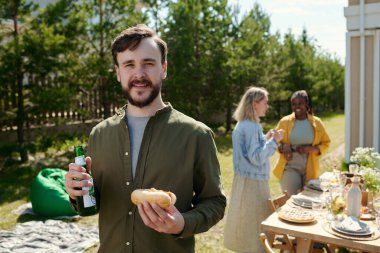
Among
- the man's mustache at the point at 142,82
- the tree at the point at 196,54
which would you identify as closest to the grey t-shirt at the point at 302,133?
the man's mustache at the point at 142,82

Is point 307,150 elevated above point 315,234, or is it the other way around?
point 307,150

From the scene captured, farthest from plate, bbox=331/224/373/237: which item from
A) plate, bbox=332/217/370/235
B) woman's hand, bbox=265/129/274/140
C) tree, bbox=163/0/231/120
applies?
tree, bbox=163/0/231/120

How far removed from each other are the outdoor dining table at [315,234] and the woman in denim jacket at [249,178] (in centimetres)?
106

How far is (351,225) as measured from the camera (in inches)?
136

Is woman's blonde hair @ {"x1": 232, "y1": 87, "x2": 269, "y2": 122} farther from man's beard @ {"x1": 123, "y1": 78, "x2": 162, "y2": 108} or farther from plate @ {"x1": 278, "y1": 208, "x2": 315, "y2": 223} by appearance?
man's beard @ {"x1": 123, "y1": 78, "x2": 162, "y2": 108}

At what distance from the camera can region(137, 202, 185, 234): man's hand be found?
1.66 m

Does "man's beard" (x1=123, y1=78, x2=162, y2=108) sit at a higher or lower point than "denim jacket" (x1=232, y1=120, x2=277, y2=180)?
higher

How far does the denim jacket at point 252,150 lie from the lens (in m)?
4.93

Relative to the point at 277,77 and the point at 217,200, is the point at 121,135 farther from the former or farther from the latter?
the point at 277,77

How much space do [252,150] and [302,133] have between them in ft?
4.43

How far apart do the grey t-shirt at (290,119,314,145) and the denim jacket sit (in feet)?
3.26

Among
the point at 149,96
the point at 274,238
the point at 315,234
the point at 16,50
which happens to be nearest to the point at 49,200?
the point at 274,238

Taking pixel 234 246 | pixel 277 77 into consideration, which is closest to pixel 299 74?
pixel 277 77

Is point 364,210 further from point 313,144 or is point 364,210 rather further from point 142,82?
point 142,82
